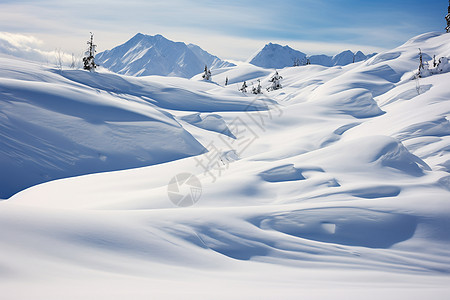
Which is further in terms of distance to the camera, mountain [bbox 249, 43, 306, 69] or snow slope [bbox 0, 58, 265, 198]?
mountain [bbox 249, 43, 306, 69]

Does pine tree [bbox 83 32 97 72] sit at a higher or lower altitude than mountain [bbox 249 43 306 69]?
lower

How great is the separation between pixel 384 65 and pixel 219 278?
32387 millimetres

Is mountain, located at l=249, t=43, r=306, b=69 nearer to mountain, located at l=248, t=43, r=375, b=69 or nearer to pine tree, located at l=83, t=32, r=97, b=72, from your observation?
mountain, located at l=248, t=43, r=375, b=69

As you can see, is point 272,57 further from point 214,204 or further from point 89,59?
point 214,204

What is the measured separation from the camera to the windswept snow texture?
9.54 feet

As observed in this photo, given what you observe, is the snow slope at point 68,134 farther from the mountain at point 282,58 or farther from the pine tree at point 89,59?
the mountain at point 282,58

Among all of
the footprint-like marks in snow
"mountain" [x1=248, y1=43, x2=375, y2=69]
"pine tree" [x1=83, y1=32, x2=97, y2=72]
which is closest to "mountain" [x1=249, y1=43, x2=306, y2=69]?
"mountain" [x1=248, y1=43, x2=375, y2=69]

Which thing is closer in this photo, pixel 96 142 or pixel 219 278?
pixel 219 278

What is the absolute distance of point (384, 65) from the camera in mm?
30219

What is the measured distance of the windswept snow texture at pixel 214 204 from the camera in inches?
114

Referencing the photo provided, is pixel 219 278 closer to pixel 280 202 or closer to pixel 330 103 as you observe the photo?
pixel 280 202

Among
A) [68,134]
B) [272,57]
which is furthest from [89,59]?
[272,57]

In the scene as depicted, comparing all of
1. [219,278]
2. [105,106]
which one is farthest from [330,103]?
[219,278]

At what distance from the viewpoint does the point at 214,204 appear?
580cm
